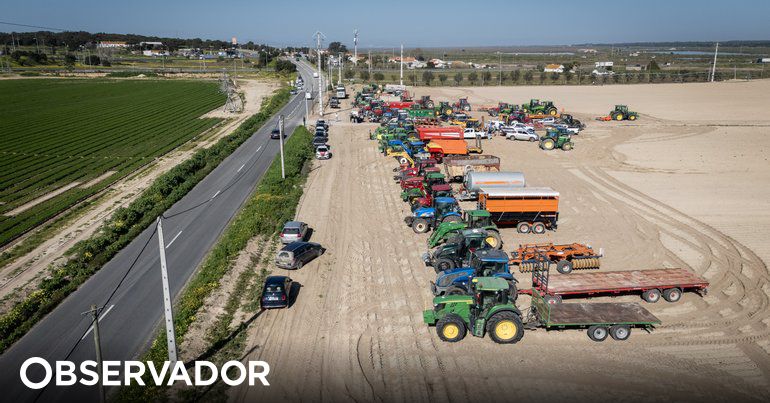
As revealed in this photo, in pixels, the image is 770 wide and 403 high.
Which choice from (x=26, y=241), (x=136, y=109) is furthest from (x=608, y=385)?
(x=136, y=109)

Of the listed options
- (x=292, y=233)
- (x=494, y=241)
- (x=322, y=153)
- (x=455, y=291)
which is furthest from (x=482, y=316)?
(x=322, y=153)

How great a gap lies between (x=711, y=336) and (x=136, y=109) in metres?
81.8

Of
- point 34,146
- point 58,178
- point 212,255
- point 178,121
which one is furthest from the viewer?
point 178,121

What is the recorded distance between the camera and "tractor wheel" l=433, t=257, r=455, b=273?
23.6 m

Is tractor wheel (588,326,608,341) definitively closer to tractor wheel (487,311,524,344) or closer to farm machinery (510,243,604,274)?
tractor wheel (487,311,524,344)

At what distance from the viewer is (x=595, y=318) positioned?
18406mm

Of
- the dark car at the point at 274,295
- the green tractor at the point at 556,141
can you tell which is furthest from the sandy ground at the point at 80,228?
the green tractor at the point at 556,141

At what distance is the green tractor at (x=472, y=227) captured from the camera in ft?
85.5

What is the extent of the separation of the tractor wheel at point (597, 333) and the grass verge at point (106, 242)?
20.6 meters

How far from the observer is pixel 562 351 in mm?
17844

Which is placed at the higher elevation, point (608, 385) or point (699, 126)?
point (699, 126)

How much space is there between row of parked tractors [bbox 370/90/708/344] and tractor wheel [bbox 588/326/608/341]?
1.3 inches

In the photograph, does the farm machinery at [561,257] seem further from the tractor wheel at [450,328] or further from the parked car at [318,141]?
the parked car at [318,141]

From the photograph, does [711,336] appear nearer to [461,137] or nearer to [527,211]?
[527,211]
